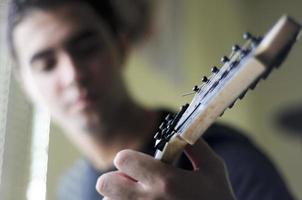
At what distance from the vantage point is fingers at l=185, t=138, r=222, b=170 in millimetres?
330

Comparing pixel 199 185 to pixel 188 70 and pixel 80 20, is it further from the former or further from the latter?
A: pixel 188 70

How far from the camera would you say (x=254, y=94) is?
1010mm

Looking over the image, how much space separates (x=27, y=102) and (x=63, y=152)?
8 cm

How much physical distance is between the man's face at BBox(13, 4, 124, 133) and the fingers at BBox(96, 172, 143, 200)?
0.87 feet

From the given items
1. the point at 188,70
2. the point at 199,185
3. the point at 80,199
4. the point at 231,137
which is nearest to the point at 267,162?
the point at 231,137

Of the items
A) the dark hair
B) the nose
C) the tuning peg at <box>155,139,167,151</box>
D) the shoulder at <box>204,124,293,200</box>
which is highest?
the dark hair

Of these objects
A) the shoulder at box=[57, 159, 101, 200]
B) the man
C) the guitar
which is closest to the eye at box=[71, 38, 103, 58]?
the man

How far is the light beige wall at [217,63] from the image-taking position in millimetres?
724

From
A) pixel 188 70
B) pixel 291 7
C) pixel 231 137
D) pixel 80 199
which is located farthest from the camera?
pixel 291 7

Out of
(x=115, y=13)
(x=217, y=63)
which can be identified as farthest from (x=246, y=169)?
(x=115, y=13)

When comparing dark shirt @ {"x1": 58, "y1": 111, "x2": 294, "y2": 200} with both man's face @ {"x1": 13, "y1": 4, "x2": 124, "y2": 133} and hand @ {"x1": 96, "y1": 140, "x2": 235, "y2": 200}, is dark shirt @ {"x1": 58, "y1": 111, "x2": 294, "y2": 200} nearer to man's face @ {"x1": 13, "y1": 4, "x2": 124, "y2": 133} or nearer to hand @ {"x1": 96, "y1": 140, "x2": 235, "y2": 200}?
man's face @ {"x1": 13, "y1": 4, "x2": 124, "y2": 133}

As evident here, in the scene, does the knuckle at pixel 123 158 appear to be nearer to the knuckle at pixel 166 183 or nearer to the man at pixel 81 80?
the knuckle at pixel 166 183

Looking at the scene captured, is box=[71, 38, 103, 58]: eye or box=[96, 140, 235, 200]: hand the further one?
box=[71, 38, 103, 58]: eye

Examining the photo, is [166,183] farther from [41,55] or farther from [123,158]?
[41,55]
